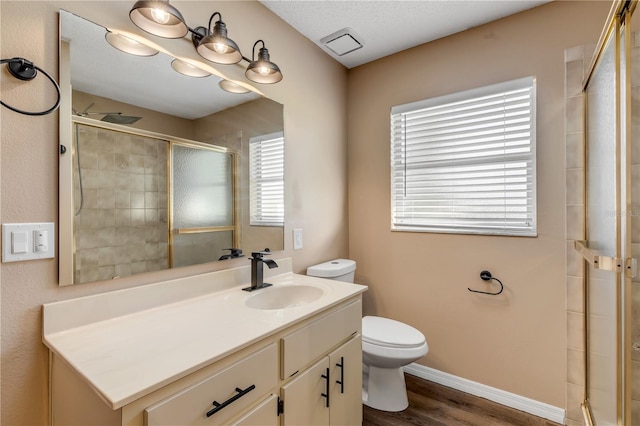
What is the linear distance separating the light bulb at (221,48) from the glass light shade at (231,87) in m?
0.21

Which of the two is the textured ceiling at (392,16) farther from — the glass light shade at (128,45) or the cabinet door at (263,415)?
the cabinet door at (263,415)

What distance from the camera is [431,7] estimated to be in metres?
1.79

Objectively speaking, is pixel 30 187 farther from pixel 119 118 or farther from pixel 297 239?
pixel 297 239

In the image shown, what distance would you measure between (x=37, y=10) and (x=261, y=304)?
1.41m

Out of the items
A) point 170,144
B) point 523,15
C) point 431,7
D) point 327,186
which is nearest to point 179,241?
point 170,144

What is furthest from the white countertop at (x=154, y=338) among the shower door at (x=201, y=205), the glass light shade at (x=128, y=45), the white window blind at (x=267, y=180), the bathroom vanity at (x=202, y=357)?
the glass light shade at (x=128, y=45)

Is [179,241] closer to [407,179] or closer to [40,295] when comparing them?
[40,295]

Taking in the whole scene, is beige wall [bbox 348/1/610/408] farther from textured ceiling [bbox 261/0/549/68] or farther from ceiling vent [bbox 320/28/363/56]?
ceiling vent [bbox 320/28/363/56]

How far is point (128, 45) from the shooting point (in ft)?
3.96

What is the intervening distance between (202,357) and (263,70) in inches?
53.9

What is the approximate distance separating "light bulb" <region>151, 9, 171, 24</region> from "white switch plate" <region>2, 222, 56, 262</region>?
84 cm

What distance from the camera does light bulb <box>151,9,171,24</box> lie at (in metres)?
1.11

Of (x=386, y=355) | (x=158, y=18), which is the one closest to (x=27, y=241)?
(x=158, y=18)

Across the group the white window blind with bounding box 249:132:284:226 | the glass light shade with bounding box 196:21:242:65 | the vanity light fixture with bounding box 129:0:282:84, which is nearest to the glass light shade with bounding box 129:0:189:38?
the vanity light fixture with bounding box 129:0:282:84
